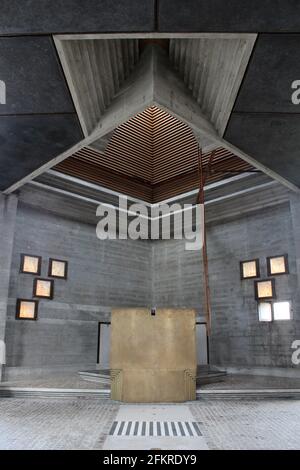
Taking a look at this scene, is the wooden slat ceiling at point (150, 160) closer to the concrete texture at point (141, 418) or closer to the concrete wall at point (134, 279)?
the concrete wall at point (134, 279)

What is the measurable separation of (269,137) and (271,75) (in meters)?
1.60

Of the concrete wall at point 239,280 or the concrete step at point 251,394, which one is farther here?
the concrete wall at point 239,280

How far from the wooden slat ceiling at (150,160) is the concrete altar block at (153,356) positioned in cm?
415

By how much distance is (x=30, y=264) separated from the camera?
33.2 feet

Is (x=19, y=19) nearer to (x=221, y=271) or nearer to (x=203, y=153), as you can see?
(x=203, y=153)

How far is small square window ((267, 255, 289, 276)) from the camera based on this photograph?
970 cm

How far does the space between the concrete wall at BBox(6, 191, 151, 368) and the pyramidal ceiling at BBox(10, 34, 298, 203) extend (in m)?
1.73

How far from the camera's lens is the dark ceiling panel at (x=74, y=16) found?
427cm

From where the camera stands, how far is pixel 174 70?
6.93 m

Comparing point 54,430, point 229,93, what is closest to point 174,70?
point 229,93

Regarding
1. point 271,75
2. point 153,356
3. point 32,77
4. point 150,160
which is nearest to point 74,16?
point 32,77

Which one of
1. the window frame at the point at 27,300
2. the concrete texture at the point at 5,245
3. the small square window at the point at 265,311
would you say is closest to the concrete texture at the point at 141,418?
the concrete texture at the point at 5,245

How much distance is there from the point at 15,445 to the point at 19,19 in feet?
15.5

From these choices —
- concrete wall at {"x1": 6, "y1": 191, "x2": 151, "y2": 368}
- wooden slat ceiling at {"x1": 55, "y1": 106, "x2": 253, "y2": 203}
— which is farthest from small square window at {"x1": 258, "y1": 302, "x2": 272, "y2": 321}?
concrete wall at {"x1": 6, "y1": 191, "x2": 151, "y2": 368}
